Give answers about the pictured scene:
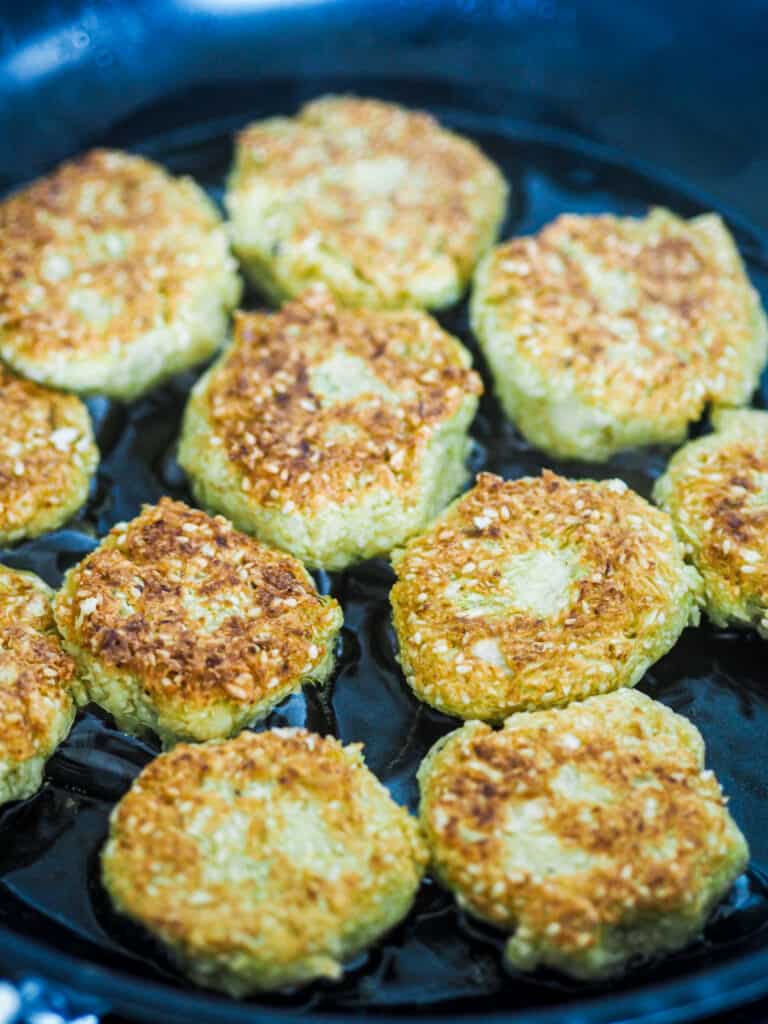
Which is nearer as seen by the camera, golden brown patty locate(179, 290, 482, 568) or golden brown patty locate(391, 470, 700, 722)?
golden brown patty locate(391, 470, 700, 722)

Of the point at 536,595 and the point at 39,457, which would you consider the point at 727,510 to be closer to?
the point at 536,595

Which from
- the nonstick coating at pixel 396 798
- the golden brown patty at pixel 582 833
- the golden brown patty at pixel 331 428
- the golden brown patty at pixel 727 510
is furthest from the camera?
the golden brown patty at pixel 331 428

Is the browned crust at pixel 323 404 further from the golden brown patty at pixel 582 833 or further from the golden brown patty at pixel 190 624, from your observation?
the golden brown patty at pixel 582 833

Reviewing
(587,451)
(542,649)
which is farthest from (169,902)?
(587,451)

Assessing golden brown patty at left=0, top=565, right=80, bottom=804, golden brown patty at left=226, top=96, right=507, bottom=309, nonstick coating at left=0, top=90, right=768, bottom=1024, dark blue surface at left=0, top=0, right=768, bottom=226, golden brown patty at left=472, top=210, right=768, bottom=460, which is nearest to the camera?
nonstick coating at left=0, top=90, right=768, bottom=1024

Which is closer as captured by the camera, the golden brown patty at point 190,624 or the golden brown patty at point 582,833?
the golden brown patty at point 582,833


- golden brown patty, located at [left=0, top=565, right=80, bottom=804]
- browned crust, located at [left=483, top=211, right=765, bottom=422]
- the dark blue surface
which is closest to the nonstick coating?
golden brown patty, located at [left=0, top=565, right=80, bottom=804]

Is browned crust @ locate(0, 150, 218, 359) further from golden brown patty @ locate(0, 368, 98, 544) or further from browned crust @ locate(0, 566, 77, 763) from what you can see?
browned crust @ locate(0, 566, 77, 763)

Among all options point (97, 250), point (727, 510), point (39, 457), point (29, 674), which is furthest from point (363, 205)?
point (29, 674)

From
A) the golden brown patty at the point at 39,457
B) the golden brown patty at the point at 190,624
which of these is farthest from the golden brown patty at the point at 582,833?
the golden brown patty at the point at 39,457
